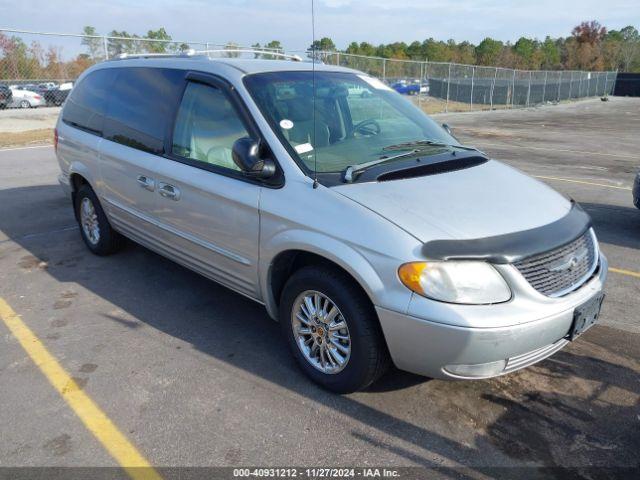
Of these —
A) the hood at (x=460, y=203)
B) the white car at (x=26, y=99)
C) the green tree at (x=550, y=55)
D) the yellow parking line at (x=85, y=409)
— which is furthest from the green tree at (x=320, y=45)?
the green tree at (x=550, y=55)

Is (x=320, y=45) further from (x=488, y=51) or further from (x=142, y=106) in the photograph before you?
(x=488, y=51)

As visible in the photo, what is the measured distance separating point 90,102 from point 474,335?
4.23 m

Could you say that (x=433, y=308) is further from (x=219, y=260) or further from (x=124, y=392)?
(x=124, y=392)

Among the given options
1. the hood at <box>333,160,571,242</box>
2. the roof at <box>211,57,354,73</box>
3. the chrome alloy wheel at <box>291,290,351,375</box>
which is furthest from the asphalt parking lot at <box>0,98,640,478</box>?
the roof at <box>211,57,354,73</box>

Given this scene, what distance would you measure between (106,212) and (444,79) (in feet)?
83.5

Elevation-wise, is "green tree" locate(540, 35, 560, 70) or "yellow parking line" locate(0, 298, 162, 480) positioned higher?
"green tree" locate(540, 35, 560, 70)

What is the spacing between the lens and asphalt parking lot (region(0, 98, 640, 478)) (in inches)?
105

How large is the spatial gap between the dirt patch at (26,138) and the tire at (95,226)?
9.52 metres

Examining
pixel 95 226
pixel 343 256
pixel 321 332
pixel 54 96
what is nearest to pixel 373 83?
pixel 343 256

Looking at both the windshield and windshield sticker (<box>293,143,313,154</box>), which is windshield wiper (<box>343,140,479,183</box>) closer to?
the windshield

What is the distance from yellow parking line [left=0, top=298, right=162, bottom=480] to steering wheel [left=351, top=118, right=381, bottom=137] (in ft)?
7.65

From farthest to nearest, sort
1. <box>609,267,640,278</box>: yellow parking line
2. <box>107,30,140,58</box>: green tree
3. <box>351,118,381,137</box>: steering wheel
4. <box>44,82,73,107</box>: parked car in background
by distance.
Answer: <box>44,82,73,107</box>: parked car in background
<box>107,30,140,58</box>: green tree
<box>609,267,640,278</box>: yellow parking line
<box>351,118,381,137</box>: steering wheel

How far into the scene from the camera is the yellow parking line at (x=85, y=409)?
2.59 meters

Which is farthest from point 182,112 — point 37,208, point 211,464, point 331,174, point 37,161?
point 37,161
